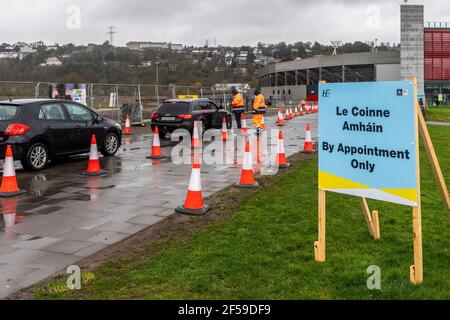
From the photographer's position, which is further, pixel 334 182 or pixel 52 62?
pixel 52 62

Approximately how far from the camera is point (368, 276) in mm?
4277

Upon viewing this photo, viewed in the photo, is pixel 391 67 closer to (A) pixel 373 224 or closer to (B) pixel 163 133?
(B) pixel 163 133

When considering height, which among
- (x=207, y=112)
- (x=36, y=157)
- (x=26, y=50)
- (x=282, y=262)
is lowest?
(x=282, y=262)

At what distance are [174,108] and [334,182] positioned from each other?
13370 mm

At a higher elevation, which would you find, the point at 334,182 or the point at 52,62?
the point at 52,62

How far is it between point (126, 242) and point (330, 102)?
2.84 metres

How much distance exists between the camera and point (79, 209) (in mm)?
7262

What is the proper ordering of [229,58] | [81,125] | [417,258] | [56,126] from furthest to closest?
[229,58]
[81,125]
[56,126]
[417,258]

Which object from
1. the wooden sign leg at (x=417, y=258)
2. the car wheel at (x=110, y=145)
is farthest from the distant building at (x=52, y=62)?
the wooden sign leg at (x=417, y=258)

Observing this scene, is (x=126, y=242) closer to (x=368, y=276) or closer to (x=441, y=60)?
(x=368, y=276)

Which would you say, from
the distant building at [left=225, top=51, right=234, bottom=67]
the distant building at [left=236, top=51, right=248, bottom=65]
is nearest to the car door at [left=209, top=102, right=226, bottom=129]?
the distant building at [left=225, top=51, right=234, bottom=67]

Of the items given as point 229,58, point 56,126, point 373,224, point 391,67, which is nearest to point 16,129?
point 56,126

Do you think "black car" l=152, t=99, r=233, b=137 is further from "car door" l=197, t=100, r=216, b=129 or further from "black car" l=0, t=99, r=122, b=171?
"black car" l=0, t=99, r=122, b=171
